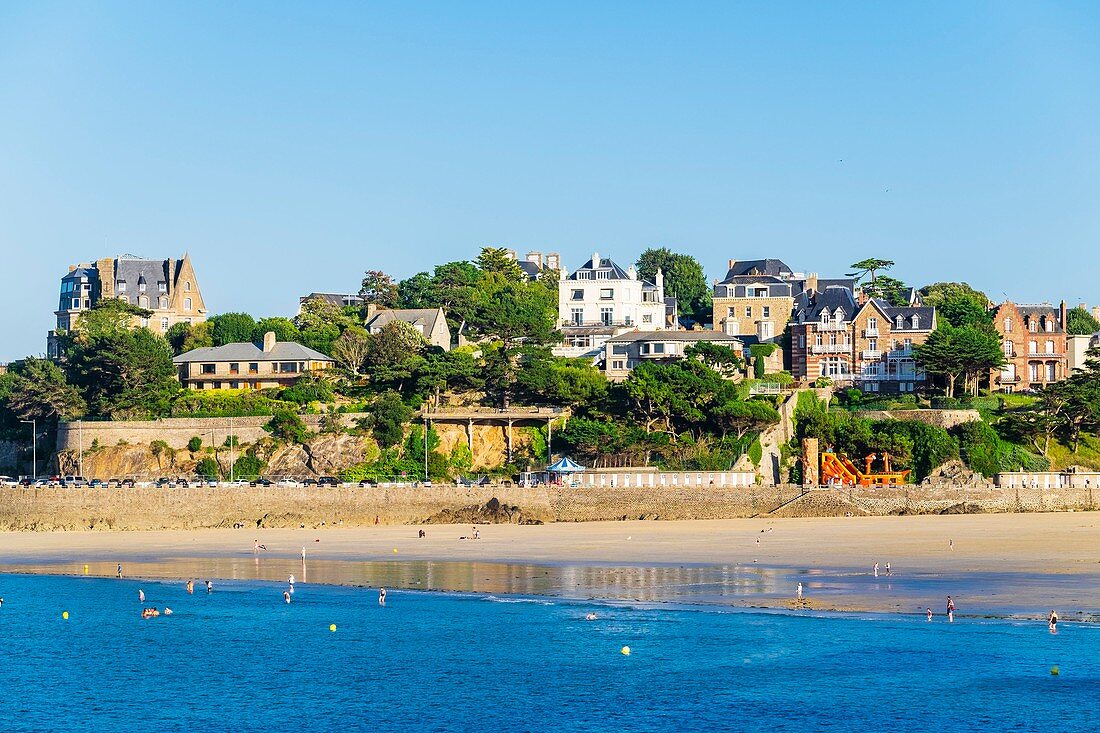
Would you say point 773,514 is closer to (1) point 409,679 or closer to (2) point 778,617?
(2) point 778,617

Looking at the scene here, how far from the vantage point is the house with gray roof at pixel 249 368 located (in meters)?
89.7

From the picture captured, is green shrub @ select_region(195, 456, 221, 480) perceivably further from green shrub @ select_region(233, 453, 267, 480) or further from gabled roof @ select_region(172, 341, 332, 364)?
gabled roof @ select_region(172, 341, 332, 364)

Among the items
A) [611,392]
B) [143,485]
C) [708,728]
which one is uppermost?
[611,392]

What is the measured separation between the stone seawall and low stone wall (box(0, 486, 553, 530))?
0.05m

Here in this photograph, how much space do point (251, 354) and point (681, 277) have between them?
4437 cm

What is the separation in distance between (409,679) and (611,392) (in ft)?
152

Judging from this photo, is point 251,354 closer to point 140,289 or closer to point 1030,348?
point 140,289

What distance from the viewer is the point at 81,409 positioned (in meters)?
84.3

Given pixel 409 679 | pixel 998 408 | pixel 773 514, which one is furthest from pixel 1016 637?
pixel 998 408

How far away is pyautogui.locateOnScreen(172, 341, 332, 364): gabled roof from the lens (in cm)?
9038

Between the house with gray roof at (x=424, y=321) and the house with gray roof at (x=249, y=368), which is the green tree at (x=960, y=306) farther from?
the house with gray roof at (x=249, y=368)

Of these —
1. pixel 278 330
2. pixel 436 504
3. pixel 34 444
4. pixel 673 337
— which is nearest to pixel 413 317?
pixel 278 330

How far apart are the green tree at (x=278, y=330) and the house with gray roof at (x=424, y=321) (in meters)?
5.09

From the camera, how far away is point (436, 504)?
224 feet
